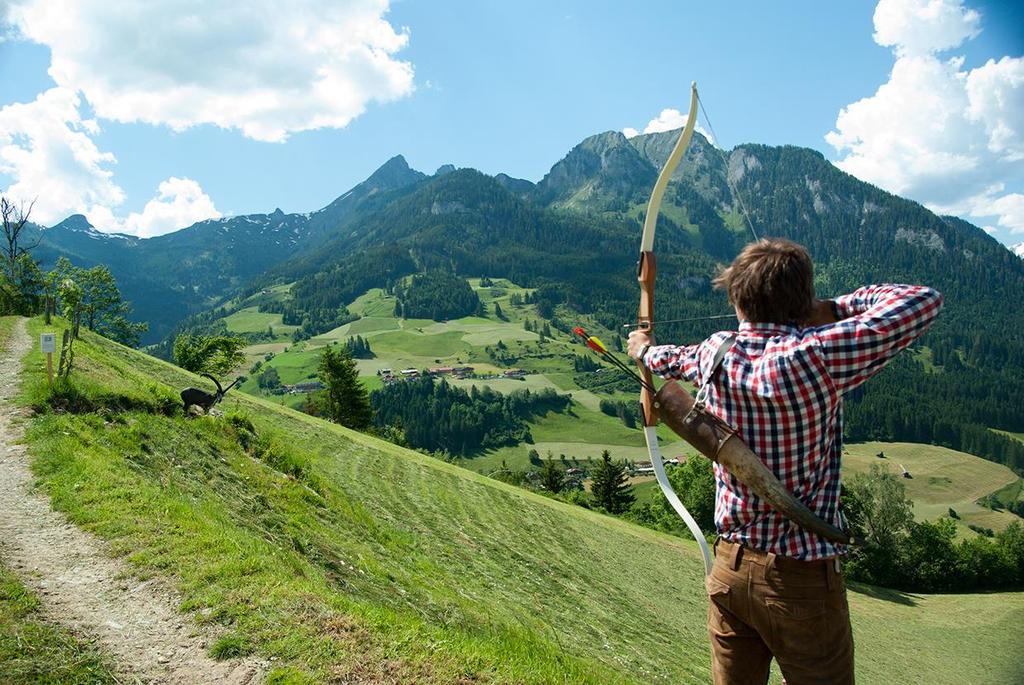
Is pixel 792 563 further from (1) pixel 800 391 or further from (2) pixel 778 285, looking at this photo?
(2) pixel 778 285

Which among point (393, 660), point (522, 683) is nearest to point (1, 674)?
point (393, 660)

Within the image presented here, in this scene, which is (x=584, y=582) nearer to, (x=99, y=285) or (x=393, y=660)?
(x=393, y=660)

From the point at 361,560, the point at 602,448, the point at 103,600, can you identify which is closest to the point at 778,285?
the point at 103,600

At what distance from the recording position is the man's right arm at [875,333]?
258cm

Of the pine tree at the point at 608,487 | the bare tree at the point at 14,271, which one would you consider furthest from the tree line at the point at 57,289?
the pine tree at the point at 608,487

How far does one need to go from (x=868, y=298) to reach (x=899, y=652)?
25.2 m

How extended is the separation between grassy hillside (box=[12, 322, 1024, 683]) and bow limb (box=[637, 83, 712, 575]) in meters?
2.02

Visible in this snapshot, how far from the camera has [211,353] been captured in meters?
56.2

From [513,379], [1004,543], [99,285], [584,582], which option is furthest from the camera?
[513,379]

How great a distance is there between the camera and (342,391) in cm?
5391

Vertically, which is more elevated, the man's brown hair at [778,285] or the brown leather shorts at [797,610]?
the man's brown hair at [778,285]

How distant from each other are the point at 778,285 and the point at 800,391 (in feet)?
1.75

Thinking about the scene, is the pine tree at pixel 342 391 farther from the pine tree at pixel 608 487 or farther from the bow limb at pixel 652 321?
the bow limb at pixel 652 321

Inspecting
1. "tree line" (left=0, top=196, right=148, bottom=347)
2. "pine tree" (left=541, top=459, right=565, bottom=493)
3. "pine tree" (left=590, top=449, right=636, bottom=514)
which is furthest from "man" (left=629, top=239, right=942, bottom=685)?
"pine tree" (left=590, top=449, right=636, bottom=514)
